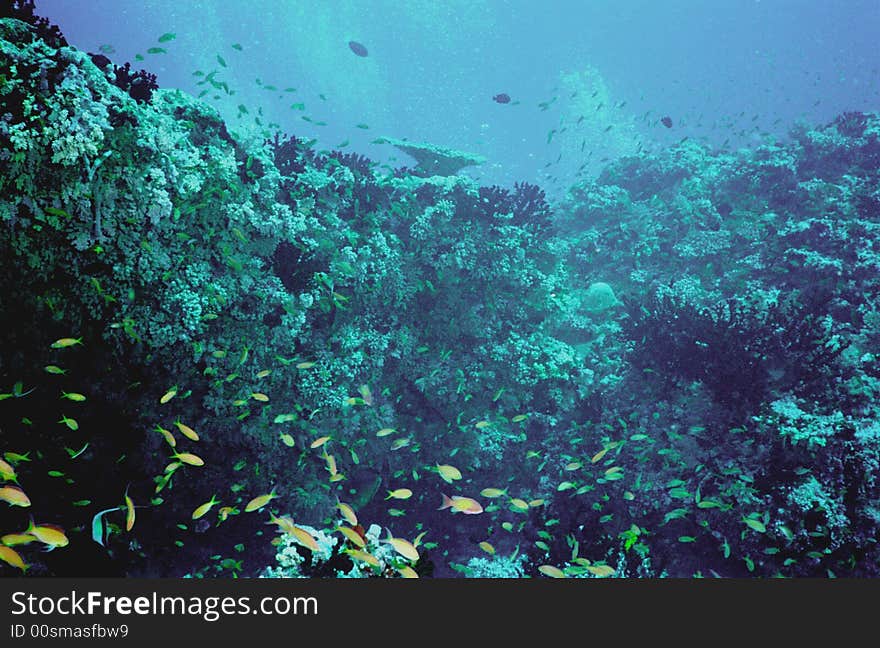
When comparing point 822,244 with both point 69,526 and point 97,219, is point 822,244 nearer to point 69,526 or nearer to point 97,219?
point 97,219

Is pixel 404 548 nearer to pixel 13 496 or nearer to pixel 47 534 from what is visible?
pixel 47 534

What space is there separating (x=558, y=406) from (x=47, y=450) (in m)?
7.10

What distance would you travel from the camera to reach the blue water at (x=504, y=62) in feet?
203

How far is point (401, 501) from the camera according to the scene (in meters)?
6.55

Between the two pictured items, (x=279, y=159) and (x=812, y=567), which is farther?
(x=279, y=159)

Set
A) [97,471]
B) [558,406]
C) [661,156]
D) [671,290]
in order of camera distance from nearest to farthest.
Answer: [97,471] → [558,406] → [671,290] → [661,156]

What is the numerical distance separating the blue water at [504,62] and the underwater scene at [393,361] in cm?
4742

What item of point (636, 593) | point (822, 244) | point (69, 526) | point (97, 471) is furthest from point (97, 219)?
point (822, 244)

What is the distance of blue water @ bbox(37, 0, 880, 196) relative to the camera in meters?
61.8

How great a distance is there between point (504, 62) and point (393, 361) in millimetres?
93147

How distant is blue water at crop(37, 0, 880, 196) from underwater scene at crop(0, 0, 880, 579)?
156 feet

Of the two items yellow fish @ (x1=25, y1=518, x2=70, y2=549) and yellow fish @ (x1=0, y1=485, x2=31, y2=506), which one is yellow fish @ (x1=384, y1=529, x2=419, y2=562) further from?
yellow fish @ (x1=0, y1=485, x2=31, y2=506)

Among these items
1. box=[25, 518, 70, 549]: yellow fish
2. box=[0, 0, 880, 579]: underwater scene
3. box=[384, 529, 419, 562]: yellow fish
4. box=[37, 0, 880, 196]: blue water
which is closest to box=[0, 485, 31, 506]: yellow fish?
box=[0, 0, 880, 579]: underwater scene

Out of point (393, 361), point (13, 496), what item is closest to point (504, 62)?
point (393, 361)
